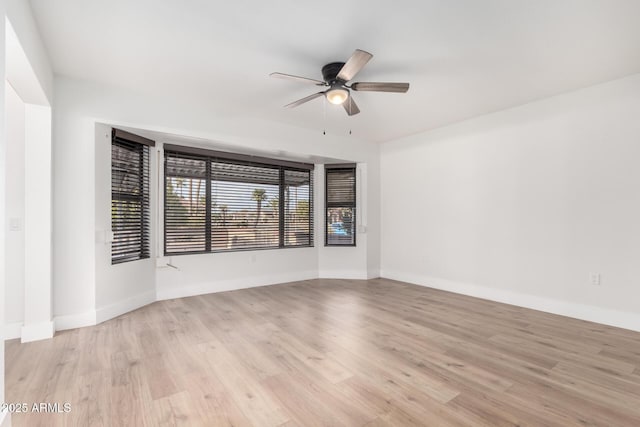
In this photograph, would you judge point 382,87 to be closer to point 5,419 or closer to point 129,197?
point 129,197

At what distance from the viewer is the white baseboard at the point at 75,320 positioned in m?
3.22

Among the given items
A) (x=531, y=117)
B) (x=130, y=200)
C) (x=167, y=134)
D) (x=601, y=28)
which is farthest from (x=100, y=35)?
(x=531, y=117)

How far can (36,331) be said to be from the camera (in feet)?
9.75

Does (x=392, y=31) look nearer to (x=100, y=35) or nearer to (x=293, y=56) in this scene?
(x=293, y=56)

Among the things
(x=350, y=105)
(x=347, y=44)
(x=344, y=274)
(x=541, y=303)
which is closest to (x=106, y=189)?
(x=350, y=105)

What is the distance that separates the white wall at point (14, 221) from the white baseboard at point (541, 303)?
5.35 metres

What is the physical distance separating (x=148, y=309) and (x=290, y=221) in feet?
8.92

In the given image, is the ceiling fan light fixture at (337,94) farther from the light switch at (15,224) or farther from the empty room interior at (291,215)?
the light switch at (15,224)

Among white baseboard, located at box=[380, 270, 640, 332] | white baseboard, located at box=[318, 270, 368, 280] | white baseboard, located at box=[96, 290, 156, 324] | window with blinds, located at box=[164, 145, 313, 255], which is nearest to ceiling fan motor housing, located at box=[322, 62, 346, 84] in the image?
window with blinds, located at box=[164, 145, 313, 255]

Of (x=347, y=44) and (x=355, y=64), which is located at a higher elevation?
(x=347, y=44)

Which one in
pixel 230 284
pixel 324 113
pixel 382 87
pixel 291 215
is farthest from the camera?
pixel 291 215

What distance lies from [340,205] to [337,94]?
316 cm

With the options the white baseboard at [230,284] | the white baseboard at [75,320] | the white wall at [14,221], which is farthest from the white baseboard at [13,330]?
the white baseboard at [230,284]

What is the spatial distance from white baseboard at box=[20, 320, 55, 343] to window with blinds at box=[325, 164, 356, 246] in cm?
417
